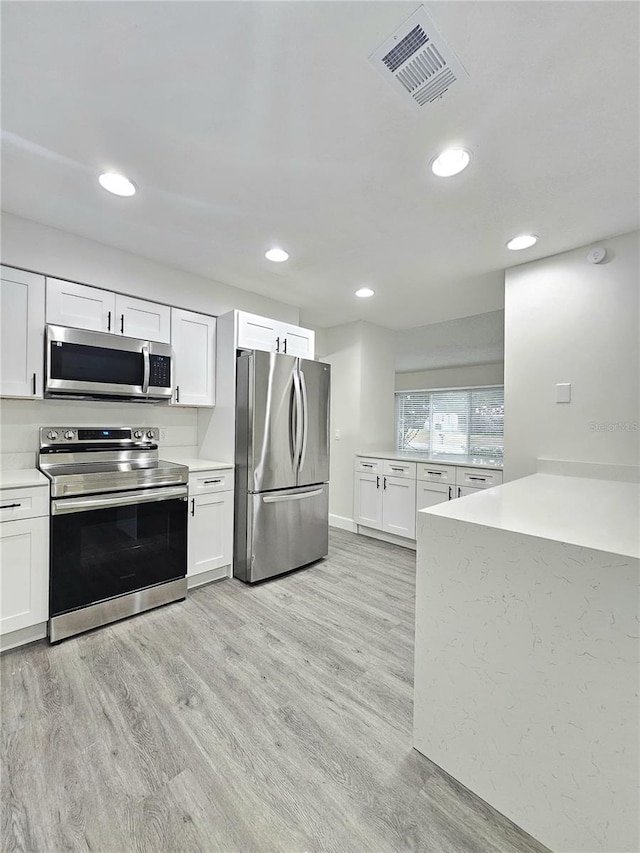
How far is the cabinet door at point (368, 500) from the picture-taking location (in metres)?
4.17

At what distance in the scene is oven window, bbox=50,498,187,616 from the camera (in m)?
2.15

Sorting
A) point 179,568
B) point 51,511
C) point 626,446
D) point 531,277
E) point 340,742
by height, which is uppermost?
point 531,277

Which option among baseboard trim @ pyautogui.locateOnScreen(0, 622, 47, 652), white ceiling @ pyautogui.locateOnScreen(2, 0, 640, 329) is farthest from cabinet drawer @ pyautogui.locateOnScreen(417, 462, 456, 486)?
baseboard trim @ pyautogui.locateOnScreen(0, 622, 47, 652)

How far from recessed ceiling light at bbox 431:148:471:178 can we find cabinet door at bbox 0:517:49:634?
2.81 meters

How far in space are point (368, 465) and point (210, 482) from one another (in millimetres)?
1988

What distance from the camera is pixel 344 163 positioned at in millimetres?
1771

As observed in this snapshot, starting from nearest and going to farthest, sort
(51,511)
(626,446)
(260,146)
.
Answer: (260,146) → (51,511) → (626,446)

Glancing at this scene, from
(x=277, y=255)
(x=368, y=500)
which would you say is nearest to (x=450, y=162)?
(x=277, y=255)

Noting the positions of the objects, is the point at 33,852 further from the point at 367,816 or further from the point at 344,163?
the point at 344,163

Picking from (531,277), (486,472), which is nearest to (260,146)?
(531,277)

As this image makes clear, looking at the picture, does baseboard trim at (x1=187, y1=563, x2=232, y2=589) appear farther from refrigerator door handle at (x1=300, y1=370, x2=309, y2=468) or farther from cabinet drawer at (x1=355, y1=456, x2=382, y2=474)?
cabinet drawer at (x1=355, y1=456, x2=382, y2=474)

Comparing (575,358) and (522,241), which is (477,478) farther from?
(522,241)

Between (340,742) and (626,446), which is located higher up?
(626,446)

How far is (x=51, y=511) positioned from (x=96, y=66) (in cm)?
209
